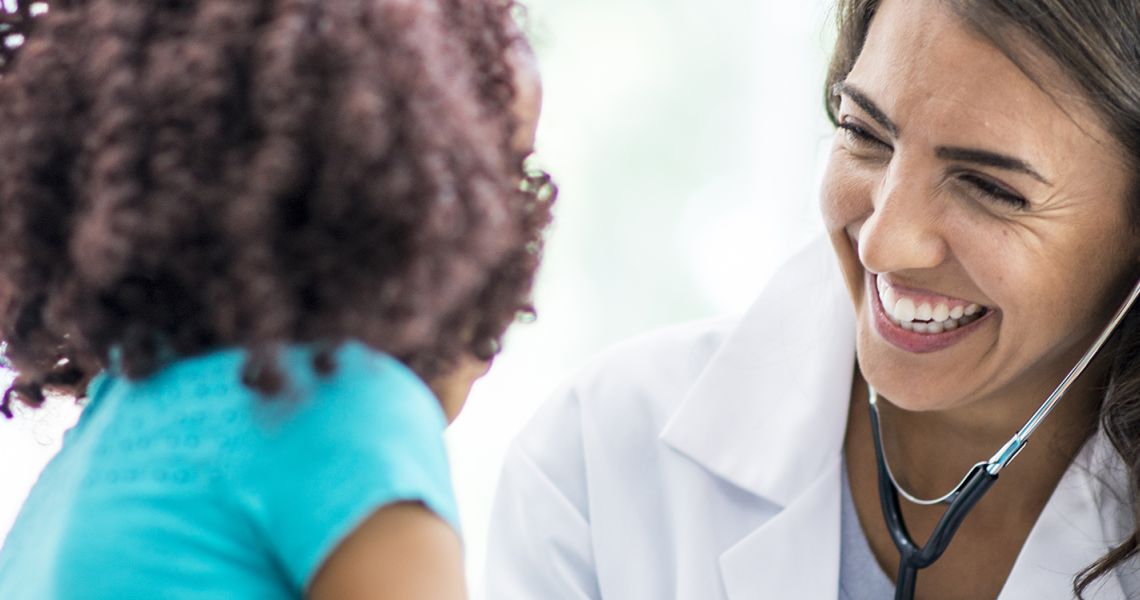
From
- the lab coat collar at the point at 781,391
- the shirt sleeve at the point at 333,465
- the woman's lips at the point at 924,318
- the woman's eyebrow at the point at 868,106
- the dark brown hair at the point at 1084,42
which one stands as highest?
the dark brown hair at the point at 1084,42

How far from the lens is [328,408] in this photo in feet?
2.75

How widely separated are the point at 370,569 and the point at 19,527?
32cm

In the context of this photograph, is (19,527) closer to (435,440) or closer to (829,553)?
(435,440)

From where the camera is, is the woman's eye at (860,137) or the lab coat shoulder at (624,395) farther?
the lab coat shoulder at (624,395)

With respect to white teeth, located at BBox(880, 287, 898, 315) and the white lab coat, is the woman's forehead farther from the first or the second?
the white lab coat

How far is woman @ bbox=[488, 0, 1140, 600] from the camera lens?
1.27 meters

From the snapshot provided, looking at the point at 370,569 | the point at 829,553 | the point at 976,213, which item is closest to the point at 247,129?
the point at 370,569

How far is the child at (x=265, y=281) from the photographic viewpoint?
0.82m

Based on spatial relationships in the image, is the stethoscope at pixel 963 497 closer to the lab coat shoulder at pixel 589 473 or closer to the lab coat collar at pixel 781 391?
the lab coat collar at pixel 781 391

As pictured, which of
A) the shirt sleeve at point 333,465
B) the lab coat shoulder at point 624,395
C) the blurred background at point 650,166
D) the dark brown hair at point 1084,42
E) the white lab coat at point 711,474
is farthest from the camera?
the blurred background at point 650,166

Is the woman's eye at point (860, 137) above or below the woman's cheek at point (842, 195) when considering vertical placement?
above

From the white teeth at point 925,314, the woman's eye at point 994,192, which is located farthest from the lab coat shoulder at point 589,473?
the woman's eye at point 994,192

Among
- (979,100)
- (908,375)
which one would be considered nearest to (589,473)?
Answer: (908,375)

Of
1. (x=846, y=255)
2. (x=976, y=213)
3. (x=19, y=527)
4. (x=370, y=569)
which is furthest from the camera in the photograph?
(x=846, y=255)
